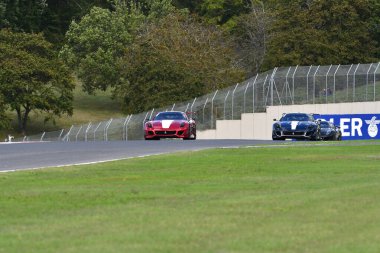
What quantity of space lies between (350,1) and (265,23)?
945 cm

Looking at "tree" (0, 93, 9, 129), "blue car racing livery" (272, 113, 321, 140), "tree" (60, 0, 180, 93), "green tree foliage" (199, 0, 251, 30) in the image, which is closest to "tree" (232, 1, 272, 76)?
"green tree foliage" (199, 0, 251, 30)

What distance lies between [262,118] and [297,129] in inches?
838

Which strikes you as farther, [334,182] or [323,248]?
[334,182]

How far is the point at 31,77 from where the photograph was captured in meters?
95.1

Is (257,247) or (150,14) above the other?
(150,14)

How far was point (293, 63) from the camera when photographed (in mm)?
92375

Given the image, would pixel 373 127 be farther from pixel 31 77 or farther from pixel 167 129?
pixel 31 77

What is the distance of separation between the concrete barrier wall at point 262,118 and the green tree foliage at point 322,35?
21883 millimetres

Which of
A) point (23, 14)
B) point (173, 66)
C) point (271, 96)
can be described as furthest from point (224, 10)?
point (271, 96)

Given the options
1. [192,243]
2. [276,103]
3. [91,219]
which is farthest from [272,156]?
[276,103]

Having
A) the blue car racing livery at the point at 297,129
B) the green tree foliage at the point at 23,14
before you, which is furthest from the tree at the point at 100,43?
the blue car racing livery at the point at 297,129

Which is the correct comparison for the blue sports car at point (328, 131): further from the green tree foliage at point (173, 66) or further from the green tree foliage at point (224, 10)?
the green tree foliage at point (224, 10)

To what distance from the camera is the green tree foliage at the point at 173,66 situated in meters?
90.0

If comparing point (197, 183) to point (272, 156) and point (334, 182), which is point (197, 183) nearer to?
point (334, 182)
